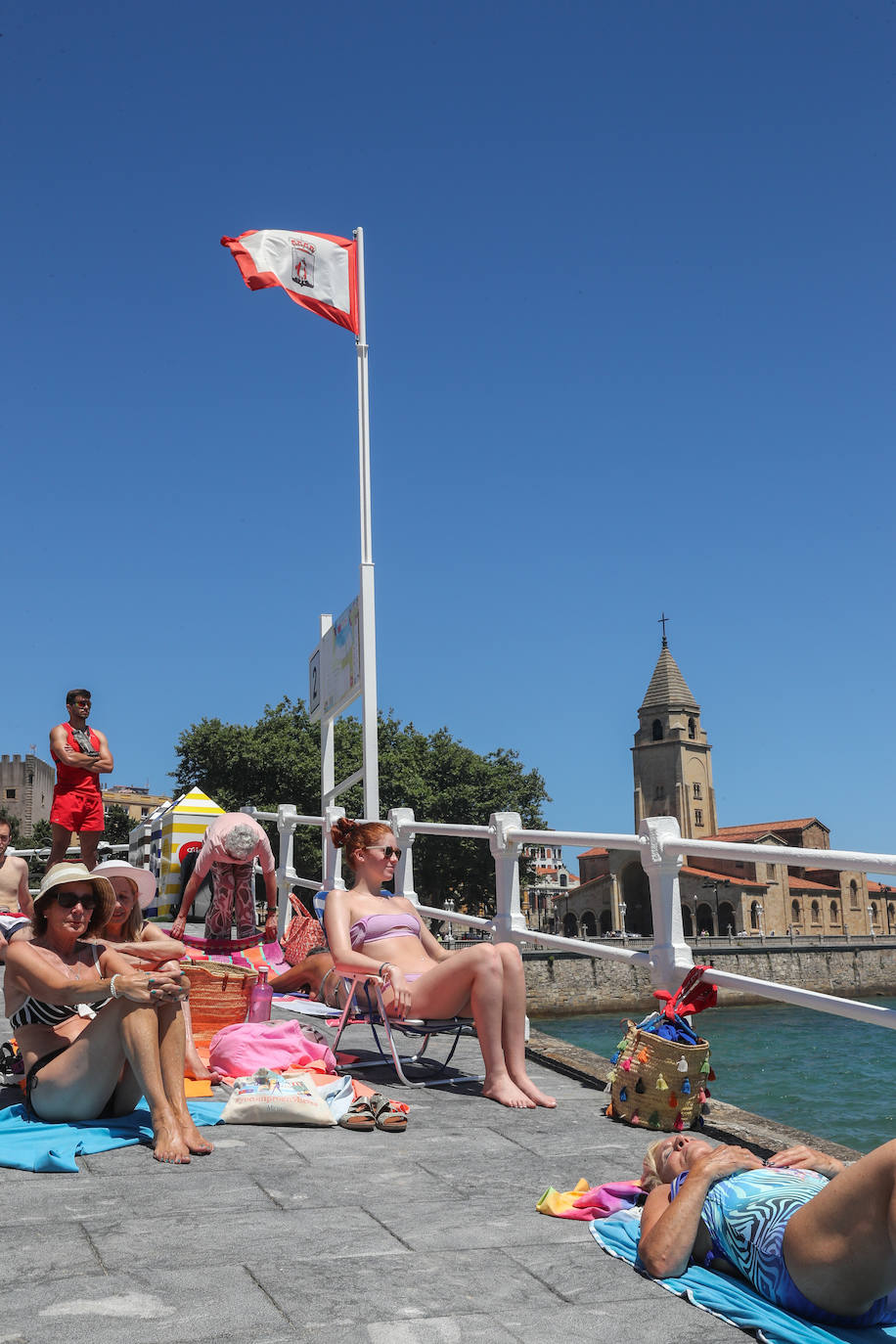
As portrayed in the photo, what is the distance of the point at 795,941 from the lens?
3113 inches

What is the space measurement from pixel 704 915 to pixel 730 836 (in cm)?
2361

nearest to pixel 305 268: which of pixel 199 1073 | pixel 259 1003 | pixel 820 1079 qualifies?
pixel 259 1003

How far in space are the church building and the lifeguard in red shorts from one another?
70.3 metres

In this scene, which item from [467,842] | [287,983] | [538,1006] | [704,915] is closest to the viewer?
[287,983]

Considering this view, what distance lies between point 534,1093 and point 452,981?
58 centimetres

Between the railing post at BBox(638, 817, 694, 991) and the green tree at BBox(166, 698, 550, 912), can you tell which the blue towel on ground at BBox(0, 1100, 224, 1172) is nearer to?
the railing post at BBox(638, 817, 694, 991)

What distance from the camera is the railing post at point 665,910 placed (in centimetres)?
491

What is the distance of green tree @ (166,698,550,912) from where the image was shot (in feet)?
184

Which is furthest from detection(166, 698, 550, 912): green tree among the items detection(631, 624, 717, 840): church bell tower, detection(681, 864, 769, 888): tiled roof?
detection(631, 624, 717, 840): church bell tower

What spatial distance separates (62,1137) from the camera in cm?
392

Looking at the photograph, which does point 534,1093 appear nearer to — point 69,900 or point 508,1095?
point 508,1095

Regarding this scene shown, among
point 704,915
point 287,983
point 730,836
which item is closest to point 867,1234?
point 287,983

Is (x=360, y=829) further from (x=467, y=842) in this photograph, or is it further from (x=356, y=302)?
(x=467, y=842)

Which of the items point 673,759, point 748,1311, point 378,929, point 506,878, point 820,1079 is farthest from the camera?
point 673,759
